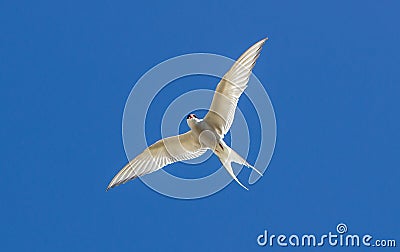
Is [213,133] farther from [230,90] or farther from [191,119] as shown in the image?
[230,90]

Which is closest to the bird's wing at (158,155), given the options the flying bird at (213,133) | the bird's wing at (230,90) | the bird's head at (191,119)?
the flying bird at (213,133)

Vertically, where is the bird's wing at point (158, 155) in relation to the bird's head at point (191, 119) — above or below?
below

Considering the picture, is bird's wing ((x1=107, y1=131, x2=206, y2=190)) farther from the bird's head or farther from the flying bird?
the bird's head

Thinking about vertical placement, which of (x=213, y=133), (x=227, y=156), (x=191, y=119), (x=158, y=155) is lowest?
(x=227, y=156)

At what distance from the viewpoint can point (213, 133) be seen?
14688 millimetres

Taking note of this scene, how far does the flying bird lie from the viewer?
14.5m

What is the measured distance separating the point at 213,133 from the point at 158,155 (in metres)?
1.26

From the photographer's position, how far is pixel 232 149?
47.4 ft

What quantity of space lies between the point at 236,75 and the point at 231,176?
6.80 feet

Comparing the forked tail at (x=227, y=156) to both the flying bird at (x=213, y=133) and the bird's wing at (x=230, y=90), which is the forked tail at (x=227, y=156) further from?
the bird's wing at (x=230, y=90)

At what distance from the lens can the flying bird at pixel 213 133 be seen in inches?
569

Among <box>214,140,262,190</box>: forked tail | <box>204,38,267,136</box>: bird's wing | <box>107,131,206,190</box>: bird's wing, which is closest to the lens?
<box>214,140,262,190</box>: forked tail

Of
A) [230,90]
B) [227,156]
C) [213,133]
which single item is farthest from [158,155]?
[230,90]

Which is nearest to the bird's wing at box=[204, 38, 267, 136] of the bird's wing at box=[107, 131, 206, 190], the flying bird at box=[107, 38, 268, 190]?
the flying bird at box=[107, 38, 268, 190]
